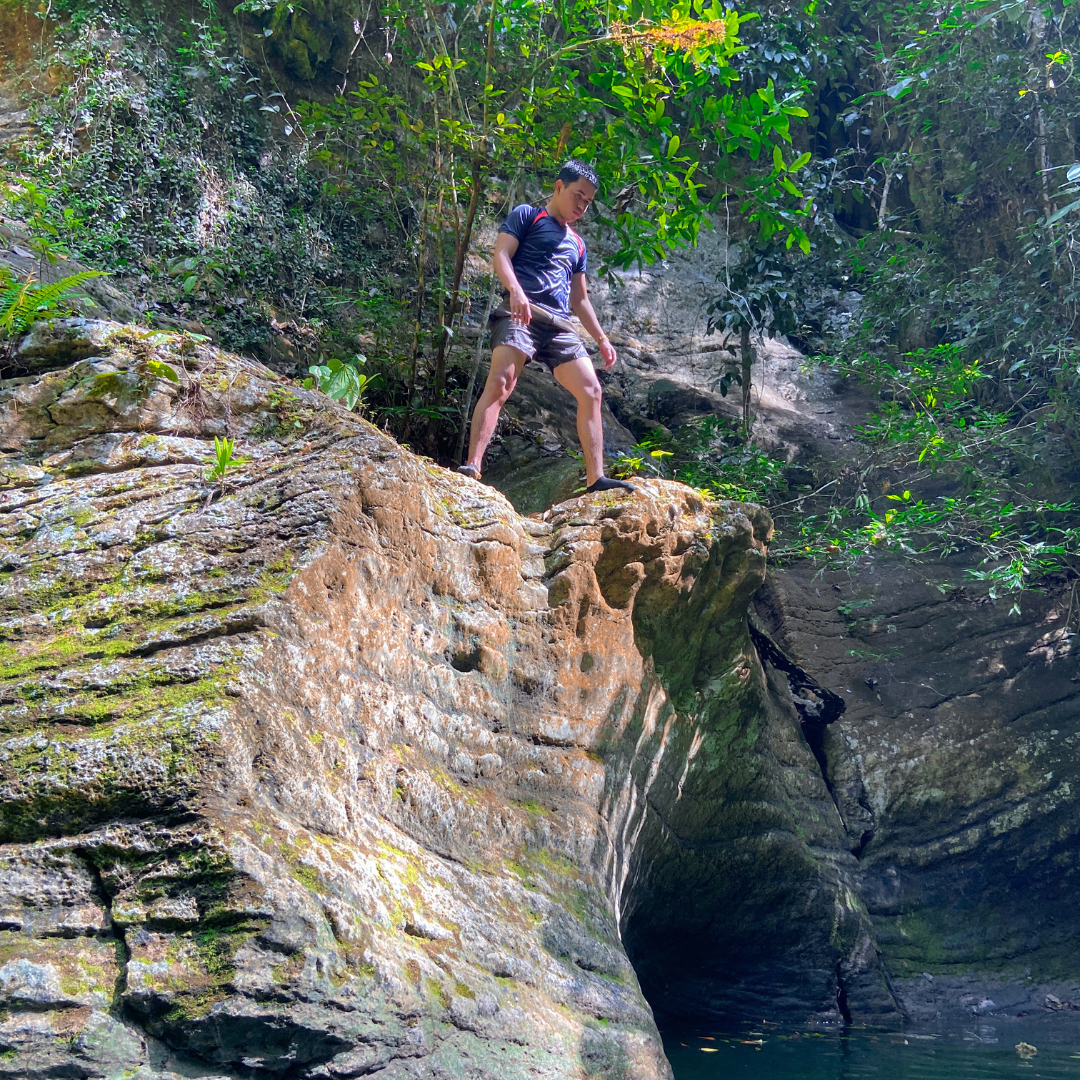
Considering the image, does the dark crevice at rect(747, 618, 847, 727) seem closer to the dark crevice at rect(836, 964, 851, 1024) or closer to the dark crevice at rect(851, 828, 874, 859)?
the dark crevice at rect(851, 828, 874, 859)

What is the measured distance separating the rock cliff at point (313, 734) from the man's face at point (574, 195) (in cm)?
173

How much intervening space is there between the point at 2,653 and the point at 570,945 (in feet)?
7.21

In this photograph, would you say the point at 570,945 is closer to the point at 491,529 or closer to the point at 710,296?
the point at 491,529

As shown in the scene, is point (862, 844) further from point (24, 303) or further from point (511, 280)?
point (24, 303)

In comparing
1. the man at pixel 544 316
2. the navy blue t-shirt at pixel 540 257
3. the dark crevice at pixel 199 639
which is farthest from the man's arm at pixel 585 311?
the dark crevice at pixel 199 639

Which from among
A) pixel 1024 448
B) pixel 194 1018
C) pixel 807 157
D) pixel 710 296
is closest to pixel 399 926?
pixel 194 1018

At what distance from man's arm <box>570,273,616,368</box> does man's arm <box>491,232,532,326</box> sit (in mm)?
573

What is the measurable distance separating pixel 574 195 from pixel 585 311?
0.72 metres

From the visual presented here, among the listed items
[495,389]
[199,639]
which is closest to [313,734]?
[199,639]

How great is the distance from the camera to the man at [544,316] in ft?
15.6

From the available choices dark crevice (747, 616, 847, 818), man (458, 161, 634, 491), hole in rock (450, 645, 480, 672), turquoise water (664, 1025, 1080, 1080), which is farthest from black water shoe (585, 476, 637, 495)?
turquoise water (664, 1025, 1080, 1080)

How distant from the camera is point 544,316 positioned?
4938 millimetres

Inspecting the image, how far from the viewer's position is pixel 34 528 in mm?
3299

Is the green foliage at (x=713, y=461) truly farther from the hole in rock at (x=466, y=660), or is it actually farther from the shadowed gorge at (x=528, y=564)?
the hole in rock at (x=466, y=660)
